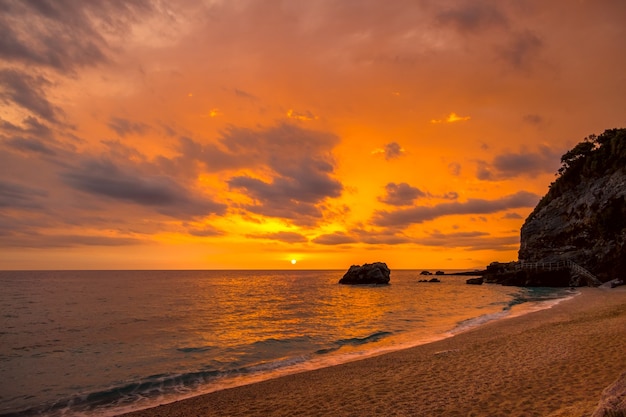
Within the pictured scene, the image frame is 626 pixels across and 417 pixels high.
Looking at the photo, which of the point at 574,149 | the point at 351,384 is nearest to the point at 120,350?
the point at 351,384

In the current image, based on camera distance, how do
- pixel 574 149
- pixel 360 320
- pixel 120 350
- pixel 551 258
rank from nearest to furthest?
pixel 120 350 → pixel 360 320 → pixel 551 258 → pixel 574 149

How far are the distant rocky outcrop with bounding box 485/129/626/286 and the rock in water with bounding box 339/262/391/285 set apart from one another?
101 ft

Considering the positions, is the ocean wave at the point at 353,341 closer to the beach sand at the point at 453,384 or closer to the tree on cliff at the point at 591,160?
the beach sand at the point at 453,384

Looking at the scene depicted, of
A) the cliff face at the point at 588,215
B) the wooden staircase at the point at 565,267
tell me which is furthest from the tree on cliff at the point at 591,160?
the wooden staircase at the point at 565,267

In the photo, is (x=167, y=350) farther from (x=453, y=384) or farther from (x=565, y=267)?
(x=565, y=267)

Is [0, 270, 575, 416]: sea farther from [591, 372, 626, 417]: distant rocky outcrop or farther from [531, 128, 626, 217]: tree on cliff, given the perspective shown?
[531, 128, 626, 217]: tree on cliff

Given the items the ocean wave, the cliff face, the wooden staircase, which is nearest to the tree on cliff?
the cliff face

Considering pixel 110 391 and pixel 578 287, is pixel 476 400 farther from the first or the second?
pixel 578 287

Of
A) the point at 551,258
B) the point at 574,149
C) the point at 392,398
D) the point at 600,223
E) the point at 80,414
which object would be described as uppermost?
the point at 574,149

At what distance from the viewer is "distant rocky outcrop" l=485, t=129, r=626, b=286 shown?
62.8 metres

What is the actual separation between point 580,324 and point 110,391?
27.2 m

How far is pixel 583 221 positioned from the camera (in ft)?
230

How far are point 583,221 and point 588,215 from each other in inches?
104

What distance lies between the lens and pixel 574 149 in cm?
8431
